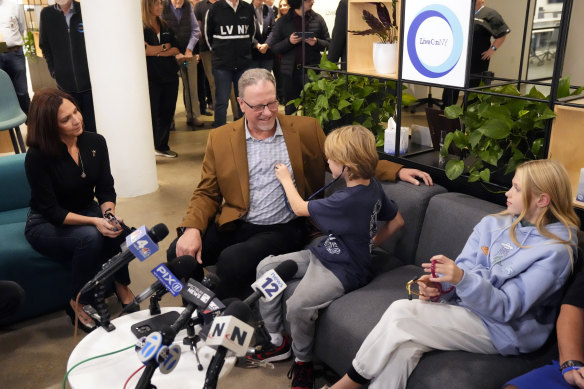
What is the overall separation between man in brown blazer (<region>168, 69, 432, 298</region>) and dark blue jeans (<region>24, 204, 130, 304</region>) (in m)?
0.40

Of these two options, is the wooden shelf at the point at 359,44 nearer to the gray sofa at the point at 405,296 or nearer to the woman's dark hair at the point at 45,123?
the gray sofa at the point at 405,296

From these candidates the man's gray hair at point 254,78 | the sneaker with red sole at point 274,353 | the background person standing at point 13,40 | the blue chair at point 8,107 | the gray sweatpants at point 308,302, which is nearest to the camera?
the gray sweatpants at point 308,302

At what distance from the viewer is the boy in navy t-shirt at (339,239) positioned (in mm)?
2256

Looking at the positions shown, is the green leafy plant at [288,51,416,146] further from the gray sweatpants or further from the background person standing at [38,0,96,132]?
the background person standing at [38,0,96,132]

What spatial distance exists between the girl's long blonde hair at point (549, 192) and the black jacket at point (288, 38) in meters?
4.30

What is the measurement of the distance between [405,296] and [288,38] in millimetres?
4318

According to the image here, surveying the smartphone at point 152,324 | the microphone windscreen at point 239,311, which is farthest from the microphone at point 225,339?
the smartphone at point 152,324

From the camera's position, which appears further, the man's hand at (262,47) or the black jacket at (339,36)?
the man's hand at (262,47)

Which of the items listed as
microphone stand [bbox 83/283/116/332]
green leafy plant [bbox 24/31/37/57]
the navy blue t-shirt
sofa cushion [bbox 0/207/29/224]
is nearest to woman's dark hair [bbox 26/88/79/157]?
sofa cushion [bbox 0/207/29/224]

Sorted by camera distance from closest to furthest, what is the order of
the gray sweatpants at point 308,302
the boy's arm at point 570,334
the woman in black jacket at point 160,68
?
the boy's arm at point 570,334
the gray sweatpants at point 308,302
the woman in black jacket at point 160,68

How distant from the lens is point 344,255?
2311 millimetres

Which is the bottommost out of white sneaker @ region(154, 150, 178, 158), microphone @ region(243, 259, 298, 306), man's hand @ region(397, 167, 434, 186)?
white sneaker @ region(154, 150, 178, 158)

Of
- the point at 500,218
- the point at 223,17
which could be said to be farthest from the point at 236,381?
the point at 223,17

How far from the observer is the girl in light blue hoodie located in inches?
72.4
